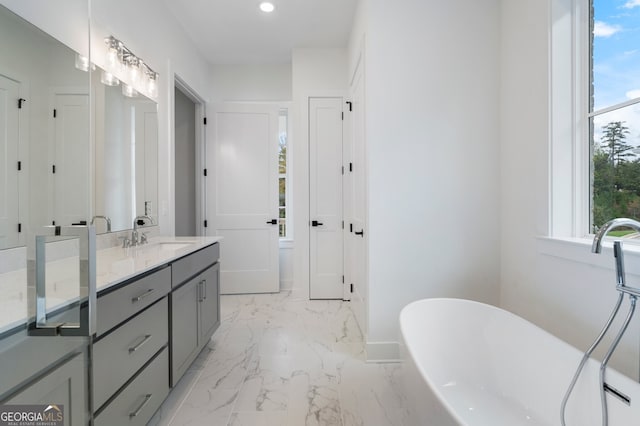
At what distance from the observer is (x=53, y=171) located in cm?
85

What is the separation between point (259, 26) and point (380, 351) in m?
3.21

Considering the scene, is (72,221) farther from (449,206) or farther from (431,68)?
(431,68)

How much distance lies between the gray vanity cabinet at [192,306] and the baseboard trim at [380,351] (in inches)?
46.8

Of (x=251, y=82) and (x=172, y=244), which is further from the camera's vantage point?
(x=251, y=82)

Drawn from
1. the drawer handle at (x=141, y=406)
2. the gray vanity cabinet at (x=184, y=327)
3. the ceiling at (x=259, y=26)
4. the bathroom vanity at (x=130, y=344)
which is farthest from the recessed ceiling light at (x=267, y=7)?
the drawer handle at (x=141, y=406)

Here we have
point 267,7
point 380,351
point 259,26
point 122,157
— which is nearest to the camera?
point 122,157

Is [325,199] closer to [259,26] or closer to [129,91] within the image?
[259,26]

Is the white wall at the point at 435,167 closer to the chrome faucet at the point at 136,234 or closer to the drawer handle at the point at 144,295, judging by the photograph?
the drawer handle at the point at 144,295

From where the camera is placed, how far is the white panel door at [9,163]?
69 centimetres

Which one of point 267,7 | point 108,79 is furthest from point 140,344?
point 267,7

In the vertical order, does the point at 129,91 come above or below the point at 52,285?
above

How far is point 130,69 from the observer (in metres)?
2.13

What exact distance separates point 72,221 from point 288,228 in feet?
10.9

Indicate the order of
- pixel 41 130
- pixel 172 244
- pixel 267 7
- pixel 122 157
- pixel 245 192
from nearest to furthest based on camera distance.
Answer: pixel 41 130 → pixel 122 157 → pixel 172 244 → pixel 267 7 → pixel 245 192
